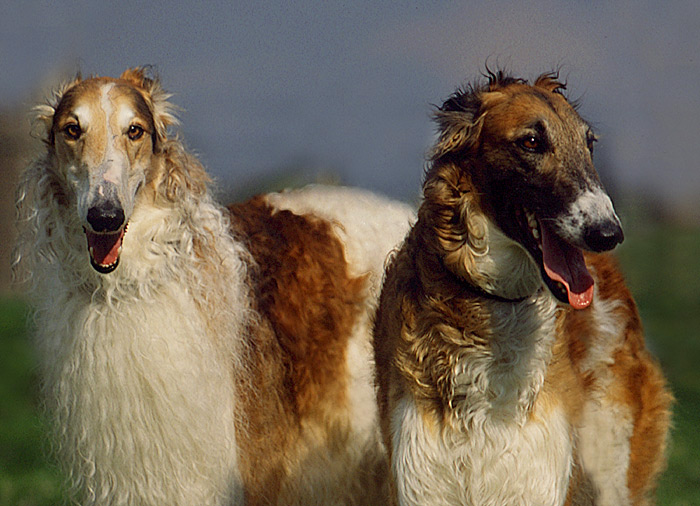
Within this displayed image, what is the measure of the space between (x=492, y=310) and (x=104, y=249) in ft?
5.81

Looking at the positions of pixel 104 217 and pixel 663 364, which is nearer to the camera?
pixel 104 217

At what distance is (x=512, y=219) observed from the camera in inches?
136

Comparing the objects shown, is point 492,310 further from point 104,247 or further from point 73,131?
point 73,131

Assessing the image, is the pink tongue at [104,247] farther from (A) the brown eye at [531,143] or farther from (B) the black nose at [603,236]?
(B) the black nose at [603,236]

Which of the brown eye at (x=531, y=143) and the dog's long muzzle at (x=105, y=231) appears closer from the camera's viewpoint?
the brown eye at (x=531, y=143)

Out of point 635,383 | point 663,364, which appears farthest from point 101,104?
point 663,364

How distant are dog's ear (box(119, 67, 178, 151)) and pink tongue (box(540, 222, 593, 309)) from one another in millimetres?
2094

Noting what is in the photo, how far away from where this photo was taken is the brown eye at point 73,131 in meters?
4.20

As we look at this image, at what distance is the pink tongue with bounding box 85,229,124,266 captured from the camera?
4.14m

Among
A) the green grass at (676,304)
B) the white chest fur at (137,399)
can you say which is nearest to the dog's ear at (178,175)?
the white chest fur at (137,399)

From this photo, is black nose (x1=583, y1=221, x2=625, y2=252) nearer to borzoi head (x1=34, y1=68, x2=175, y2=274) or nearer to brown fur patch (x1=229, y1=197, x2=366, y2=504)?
borzoi head (x1=34, y1=68, x2=175, y2=274)

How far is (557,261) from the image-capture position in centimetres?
333

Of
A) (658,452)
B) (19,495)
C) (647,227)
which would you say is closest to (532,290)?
(658,452)

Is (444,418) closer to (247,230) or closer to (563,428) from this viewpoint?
(563,428)
